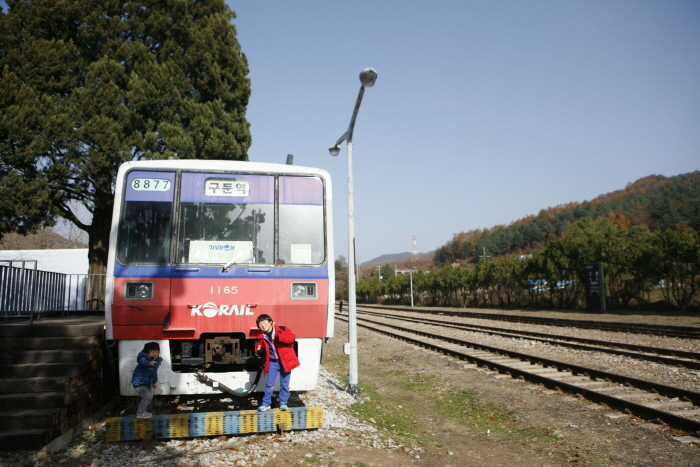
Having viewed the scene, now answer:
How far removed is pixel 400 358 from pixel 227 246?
29.2ft

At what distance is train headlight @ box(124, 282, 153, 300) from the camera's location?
5883 mm

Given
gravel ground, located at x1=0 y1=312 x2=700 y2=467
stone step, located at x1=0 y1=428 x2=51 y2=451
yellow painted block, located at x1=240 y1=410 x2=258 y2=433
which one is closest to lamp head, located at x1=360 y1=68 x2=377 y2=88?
gravel ground, located at x1=0 y1=312 x2=700 y2=467

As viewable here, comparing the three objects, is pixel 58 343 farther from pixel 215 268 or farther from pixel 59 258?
pixel 59 258

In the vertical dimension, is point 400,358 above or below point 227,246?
below

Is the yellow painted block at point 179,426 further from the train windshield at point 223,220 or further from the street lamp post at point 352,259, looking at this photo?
the street lamp post at point 352,259

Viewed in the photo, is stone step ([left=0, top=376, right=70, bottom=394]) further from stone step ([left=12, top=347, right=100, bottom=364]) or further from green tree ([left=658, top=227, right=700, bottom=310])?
green tree ([left=658, top=227, right=700, bottom=310])

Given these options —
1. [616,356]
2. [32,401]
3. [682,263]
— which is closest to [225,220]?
[32,401]

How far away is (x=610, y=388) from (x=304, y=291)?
5714 mm

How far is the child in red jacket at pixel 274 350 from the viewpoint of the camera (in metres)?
5.89

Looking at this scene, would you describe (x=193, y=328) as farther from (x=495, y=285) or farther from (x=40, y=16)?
(x=495, y=285)

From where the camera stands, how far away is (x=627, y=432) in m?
6.31

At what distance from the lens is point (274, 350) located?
598cm

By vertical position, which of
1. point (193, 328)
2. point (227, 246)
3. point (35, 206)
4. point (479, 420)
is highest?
point (35, 206)

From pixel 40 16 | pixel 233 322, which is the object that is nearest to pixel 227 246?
pixel 233 322
